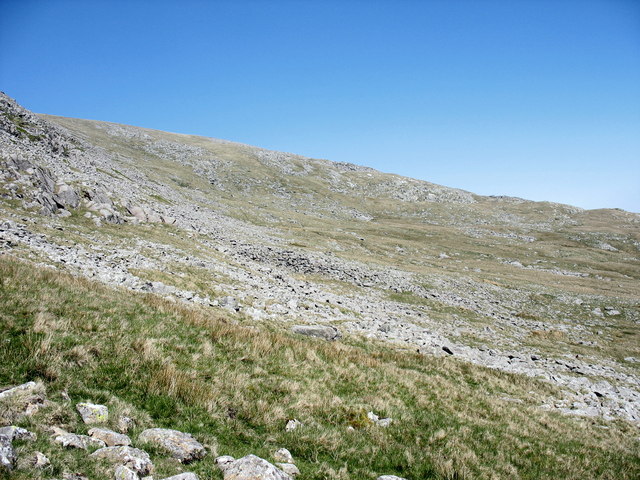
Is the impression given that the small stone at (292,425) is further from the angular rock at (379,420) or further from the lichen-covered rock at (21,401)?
the lichen-covered rock at (21,401)

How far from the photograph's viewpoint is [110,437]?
640 cm

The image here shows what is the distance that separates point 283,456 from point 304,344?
854 cm

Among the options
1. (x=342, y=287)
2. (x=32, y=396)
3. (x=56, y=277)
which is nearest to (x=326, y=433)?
(x=32, y=396)

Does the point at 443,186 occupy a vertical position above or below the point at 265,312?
above

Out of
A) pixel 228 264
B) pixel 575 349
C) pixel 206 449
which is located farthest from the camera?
pixel 228 264

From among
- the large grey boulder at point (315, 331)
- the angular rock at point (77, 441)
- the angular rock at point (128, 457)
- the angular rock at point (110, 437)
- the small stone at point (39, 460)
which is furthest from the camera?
the large grey boulder at point (315, 331)

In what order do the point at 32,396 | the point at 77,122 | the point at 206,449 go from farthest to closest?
the point at 77,122 < the point at 206,449 < the point at 32,396

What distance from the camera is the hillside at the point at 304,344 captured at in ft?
28.5

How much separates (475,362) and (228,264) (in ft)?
75.3

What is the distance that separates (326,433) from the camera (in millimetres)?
8969

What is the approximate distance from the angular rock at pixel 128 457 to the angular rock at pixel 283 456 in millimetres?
2740

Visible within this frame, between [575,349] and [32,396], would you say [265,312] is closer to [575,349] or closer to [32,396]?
[32,396]

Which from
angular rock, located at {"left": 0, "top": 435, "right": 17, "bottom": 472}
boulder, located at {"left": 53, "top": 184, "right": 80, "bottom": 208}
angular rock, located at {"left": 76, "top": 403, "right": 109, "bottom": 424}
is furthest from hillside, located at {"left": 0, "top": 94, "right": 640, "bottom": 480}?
angular rock, located at {"left": 0, "top": 435, "right": 17, "bottom": 472}

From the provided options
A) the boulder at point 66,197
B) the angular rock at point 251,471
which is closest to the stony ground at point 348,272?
the boulder at point 66,197
